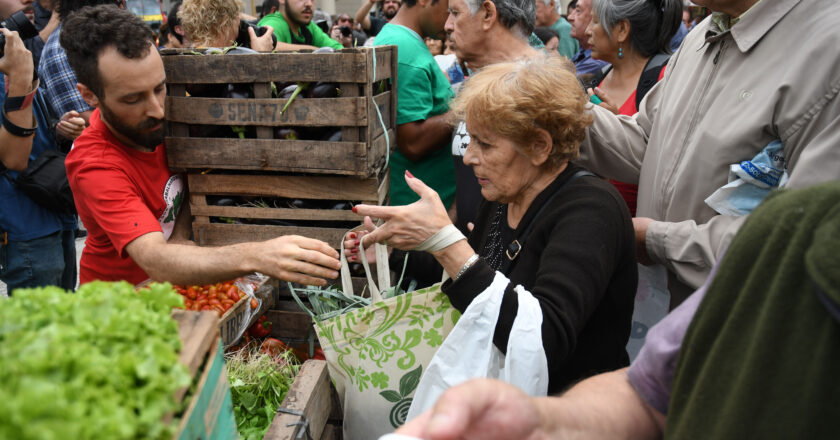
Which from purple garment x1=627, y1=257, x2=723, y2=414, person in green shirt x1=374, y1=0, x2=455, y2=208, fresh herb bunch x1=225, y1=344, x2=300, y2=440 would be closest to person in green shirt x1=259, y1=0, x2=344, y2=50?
person in green shirt x1=374, y1=0, x2=455, y2=208

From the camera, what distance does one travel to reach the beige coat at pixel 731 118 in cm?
164

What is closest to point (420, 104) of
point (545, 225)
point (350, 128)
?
point (350, 128)

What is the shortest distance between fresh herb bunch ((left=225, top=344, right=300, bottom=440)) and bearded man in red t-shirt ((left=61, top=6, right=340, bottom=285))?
56 centimetres

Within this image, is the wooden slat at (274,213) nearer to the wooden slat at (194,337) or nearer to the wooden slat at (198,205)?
the wooden slat at (198,205)

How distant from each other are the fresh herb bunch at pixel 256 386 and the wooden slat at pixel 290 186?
0.76 m

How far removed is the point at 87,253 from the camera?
92.4 inches

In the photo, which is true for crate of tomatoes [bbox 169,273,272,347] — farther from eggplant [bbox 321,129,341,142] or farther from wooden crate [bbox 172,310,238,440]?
wooden crate [bbox 172,310,238,440]

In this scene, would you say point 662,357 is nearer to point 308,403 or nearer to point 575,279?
point 575,279

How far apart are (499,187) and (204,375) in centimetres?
137

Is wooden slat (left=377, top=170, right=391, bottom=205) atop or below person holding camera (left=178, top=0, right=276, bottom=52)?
below

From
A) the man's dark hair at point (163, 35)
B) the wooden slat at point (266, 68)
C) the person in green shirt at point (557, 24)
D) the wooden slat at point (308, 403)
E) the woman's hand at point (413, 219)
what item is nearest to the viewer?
the wooden slat at point (308, 403)

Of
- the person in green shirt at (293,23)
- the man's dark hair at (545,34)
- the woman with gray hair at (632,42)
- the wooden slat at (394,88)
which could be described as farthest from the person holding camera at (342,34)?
the wooden slat at (394,88)

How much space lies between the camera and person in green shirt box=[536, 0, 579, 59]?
24.0 feet

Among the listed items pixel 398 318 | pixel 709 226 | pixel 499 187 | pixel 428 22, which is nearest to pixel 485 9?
pixel 428 22
